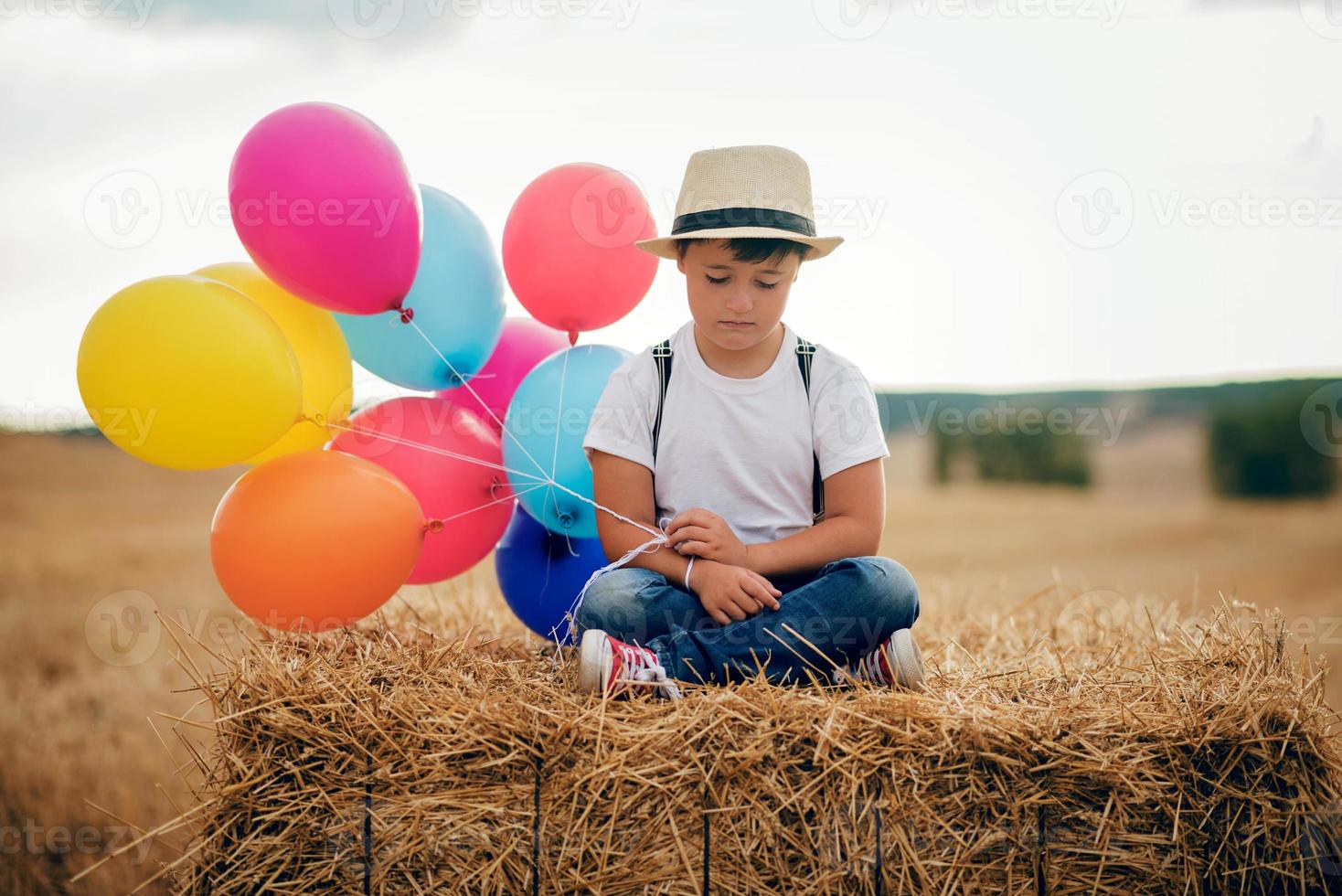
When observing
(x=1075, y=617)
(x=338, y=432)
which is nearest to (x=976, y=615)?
(x=1075, y=617)

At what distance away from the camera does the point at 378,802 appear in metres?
1.62

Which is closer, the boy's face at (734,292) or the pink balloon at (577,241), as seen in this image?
the boy's face at (734,292)

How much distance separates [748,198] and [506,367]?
0.95 m

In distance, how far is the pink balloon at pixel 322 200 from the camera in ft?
6.57

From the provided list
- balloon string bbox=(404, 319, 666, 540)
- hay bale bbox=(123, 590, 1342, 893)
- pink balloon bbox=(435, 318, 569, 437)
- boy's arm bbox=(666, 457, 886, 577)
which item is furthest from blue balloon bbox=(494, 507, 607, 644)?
hay bale bbox=(123, 590, 1342, 893)

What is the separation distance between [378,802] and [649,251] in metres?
1.38

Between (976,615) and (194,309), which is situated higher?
(194,309)

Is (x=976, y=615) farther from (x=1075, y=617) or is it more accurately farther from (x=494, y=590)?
(x=494, y=590)

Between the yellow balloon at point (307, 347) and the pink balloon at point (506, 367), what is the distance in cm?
28

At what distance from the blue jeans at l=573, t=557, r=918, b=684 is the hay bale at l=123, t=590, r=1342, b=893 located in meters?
0.16

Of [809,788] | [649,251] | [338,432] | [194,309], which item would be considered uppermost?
[649,251]

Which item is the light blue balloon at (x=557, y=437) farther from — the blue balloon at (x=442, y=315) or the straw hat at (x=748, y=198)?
the straw hat at (x=748, y=198)

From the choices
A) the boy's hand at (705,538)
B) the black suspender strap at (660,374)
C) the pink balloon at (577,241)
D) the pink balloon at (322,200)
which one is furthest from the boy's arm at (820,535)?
the pink balloon at (322,200)

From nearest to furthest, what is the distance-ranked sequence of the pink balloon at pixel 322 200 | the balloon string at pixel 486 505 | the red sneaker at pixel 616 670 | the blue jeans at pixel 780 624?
1. the red sneaker at pixel 616 670
2. the blue jeans at pixel 780 624
3. the pink balloon at pixel 322 200
4. the balloon string at pixel 486 505
